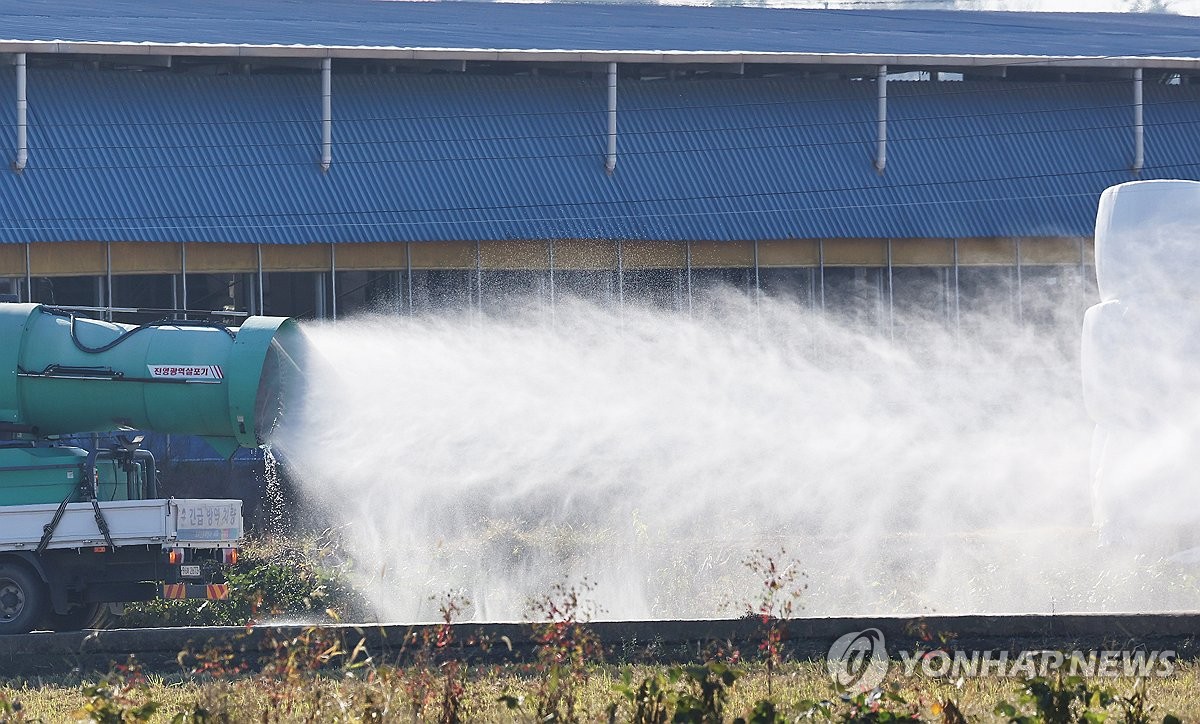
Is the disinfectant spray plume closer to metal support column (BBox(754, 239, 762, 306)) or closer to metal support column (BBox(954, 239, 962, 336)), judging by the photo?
metal support column (BBox(754, 239, 762, 306))

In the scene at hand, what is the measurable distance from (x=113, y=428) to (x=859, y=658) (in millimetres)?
7518

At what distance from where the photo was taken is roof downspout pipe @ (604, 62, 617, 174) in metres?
28.6

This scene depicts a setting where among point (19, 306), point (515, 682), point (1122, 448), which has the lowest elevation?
point (515, 682)

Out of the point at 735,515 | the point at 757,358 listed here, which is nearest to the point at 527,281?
the point at 757,358

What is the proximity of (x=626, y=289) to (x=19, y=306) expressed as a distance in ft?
48.9

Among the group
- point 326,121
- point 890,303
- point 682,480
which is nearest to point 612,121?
point 326,121

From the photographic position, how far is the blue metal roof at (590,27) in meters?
29.8

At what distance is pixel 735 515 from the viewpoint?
1998 cm

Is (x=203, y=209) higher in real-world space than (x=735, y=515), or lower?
higher

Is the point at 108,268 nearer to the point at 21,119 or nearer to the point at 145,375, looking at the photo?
the point at 21,119

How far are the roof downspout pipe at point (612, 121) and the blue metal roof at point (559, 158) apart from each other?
19 centimetres

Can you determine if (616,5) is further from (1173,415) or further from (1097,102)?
(1173,415)

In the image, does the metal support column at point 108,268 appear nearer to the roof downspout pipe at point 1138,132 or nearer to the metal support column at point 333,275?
the metal support column at point 333,275

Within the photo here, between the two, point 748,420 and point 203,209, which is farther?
point 203,209
